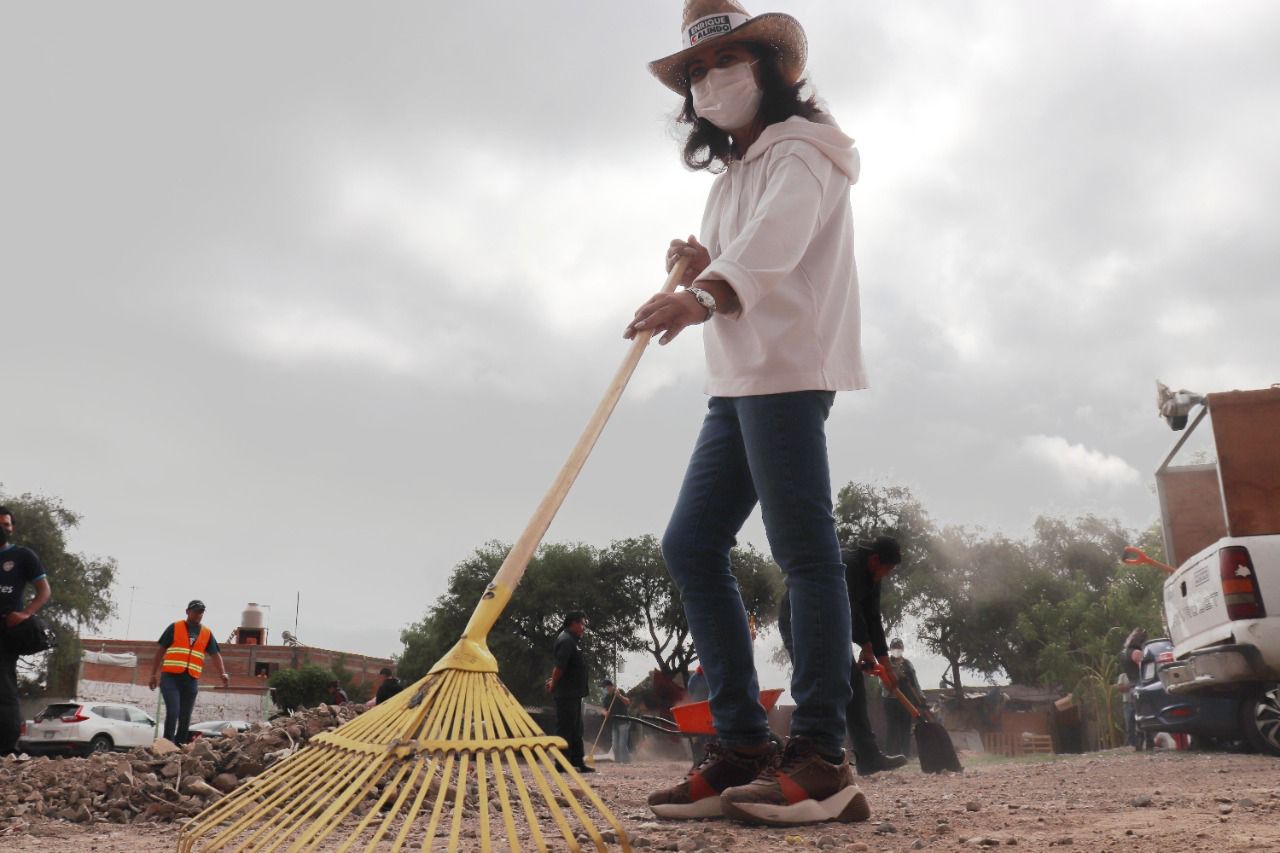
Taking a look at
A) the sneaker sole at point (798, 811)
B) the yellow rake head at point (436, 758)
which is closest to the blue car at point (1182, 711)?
the sneaker sole at point (798, 811)

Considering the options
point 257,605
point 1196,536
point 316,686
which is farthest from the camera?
point 257,605

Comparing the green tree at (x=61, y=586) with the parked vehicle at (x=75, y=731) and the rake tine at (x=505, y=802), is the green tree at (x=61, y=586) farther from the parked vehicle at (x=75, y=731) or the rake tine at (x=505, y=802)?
the rake tine at (x=505, y=802)

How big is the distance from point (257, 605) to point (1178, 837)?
6720 centimetres

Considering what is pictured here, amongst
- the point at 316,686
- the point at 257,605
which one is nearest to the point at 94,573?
the point at 316,686

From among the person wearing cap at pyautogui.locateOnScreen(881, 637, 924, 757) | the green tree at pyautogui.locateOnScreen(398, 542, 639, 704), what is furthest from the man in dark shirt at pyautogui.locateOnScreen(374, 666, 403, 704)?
the green tree at pyautogui.locateOnScreen(398, 542, 639, 704)

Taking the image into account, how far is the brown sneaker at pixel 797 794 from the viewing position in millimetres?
2414

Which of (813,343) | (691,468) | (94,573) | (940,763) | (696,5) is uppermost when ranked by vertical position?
(94,573)

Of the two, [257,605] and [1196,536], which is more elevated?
[257,605]

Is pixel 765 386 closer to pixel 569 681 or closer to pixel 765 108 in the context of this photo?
pixel 765 108

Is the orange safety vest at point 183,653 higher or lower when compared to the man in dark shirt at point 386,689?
higher

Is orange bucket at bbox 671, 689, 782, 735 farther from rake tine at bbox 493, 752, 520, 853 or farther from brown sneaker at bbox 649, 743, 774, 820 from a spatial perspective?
rake tine at bbox 493, 752, 520, 853

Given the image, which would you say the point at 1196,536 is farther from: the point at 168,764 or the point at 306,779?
the point at 306,779

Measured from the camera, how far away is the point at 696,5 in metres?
2.99

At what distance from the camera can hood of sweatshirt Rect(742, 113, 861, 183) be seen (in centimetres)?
282
